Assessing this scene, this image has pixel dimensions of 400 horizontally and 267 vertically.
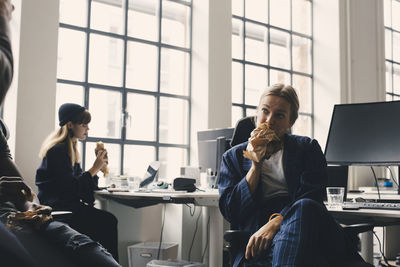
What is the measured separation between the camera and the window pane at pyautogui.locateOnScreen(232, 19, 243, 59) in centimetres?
639

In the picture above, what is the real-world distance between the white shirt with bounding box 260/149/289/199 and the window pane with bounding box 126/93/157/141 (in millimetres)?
3364

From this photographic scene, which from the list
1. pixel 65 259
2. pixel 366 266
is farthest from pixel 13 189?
pixel 366 266

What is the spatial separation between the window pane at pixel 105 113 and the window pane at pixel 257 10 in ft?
8.22

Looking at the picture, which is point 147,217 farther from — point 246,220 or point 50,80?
point 246,220

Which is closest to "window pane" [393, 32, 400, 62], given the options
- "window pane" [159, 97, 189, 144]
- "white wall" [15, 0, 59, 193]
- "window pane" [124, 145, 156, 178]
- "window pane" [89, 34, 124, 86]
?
"window pane" [159, 97, 189, 144]

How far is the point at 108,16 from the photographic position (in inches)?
Answer: 208

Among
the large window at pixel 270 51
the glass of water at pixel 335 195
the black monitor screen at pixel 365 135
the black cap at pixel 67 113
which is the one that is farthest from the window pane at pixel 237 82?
the glass of water at pixel 335 195

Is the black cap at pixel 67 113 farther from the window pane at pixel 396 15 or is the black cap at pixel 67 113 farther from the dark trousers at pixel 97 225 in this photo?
the window pane at pixel 396 15

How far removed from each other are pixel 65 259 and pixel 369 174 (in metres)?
6.24

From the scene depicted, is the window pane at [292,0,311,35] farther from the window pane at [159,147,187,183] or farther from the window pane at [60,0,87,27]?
the window pane at [60,0,87,27]

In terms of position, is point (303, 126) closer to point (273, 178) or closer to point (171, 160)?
point (171, 160)

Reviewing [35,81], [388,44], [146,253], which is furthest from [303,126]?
[35,81]

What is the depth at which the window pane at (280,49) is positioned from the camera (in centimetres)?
701

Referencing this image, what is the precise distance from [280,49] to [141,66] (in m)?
2.55
